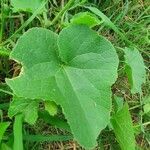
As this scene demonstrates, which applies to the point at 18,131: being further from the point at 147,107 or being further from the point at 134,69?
the point at 147,107

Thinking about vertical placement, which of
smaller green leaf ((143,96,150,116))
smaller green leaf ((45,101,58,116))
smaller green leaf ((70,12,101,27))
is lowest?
smaller green leaf ((143,96,150,116))

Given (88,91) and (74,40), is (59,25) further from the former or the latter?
(88,91)

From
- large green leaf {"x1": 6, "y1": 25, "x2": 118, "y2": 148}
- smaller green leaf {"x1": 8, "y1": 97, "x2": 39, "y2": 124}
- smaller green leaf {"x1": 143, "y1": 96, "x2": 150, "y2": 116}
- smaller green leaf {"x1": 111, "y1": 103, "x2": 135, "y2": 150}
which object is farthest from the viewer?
smaller green leaf {"x1": 143, "y1": 96, "x2": 150, "y2": 116}

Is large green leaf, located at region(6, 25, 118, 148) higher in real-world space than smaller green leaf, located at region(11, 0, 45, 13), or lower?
lower

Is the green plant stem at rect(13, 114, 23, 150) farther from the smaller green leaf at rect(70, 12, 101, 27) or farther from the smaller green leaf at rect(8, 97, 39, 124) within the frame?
the smaller green leaf at rect(70, 12, 101, 27)

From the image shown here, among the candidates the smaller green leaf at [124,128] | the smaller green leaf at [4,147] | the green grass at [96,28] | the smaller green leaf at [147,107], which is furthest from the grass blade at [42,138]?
the smaller green leaf at [147,107]

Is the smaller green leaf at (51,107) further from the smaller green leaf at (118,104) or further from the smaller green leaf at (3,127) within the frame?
the smaller green leaf at (118,104)

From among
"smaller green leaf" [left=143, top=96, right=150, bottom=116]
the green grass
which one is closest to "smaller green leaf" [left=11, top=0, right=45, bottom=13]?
the green grass
